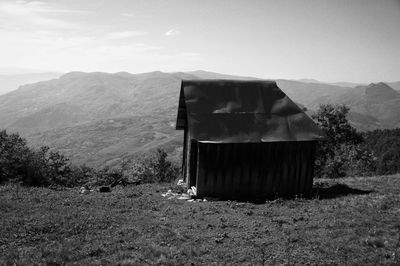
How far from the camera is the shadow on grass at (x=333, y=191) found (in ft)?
69.7

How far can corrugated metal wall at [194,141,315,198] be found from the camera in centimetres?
2128

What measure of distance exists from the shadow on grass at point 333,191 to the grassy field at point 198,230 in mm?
356

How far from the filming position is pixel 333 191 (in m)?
22.8

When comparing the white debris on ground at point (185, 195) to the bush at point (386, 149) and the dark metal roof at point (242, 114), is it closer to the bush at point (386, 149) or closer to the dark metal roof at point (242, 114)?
the dark metal roof at point (242, 114)

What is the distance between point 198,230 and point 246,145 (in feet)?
26.8

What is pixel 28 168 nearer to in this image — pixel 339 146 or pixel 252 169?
pixel 252 169

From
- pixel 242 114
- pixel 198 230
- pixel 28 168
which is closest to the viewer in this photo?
pixel 198 230

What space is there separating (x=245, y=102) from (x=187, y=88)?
4.21 metres

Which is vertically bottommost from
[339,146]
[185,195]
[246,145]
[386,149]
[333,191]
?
[386,149]

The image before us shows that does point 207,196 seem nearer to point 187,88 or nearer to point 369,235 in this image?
point 187,88

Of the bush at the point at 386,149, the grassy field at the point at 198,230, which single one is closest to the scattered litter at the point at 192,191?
the grassy field at the point at 198,230

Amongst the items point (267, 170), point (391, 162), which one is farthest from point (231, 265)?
point (391, 162)

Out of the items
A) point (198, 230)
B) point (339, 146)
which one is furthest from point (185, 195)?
point (339, 146)

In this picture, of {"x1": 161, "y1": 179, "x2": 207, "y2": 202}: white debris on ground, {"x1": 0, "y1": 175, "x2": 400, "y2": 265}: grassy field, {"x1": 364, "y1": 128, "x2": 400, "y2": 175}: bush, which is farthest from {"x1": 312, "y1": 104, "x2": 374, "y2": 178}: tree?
{"x1": 364, "y1": 128, "x2": 400, "y2": 175}: bush
